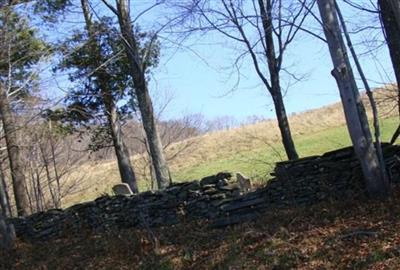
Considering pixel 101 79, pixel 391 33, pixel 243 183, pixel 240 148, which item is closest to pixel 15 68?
pixel 101 79

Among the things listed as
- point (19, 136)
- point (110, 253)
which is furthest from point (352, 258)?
point (19, 136)

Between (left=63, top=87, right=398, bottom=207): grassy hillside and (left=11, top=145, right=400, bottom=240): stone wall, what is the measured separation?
14.5 meters

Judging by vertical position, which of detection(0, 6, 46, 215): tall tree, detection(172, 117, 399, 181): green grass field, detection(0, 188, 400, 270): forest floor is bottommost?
detection(0, 188, 400, 270): forest floor

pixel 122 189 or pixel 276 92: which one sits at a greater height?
pixel 276 92

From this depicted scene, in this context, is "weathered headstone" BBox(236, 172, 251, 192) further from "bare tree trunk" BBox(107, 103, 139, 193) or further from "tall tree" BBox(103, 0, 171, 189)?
"bare tree trunk" BBox(107, 103, 139, 193)

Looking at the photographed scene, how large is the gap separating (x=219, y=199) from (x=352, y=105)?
320 cm

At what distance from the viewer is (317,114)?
45.7 meters

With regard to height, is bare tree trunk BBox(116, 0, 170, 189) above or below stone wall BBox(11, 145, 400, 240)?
above

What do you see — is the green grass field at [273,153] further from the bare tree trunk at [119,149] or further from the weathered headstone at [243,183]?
the weathered headstone at [243,183]

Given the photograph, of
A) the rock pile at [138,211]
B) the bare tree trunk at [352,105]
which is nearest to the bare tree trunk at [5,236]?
the rock pile at [138,211]

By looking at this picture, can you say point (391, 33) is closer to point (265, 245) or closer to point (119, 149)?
point (265, 245)

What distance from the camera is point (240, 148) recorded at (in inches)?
1612

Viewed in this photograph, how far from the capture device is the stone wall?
9.66 metres

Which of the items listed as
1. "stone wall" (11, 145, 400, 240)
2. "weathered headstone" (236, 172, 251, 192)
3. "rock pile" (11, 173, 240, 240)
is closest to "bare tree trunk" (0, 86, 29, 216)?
"rock pile" (11, 173, 240, 240)
